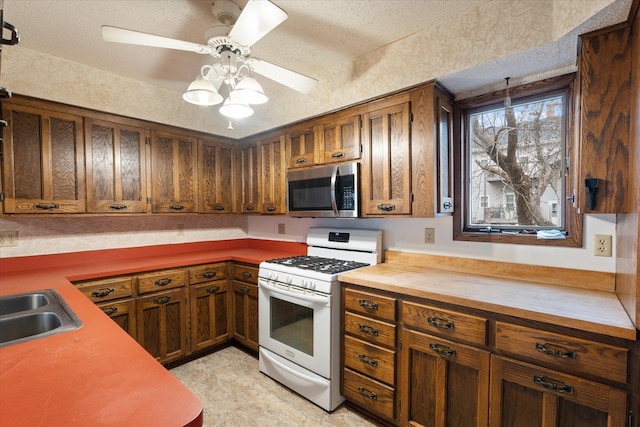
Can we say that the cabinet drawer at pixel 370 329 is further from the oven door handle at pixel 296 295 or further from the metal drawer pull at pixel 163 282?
the metal drawer pull at pixel 163 282

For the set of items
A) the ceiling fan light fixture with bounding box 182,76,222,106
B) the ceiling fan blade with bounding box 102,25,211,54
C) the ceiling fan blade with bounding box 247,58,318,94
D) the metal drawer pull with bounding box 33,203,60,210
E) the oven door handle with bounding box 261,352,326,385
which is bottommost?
the oven door handle with bounding box 261,352,326,385

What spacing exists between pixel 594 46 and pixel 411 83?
2.92 feet

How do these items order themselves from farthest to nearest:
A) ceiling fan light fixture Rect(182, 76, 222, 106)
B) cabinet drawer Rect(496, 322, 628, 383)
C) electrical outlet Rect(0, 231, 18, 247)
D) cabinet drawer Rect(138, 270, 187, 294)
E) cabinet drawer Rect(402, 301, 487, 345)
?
1. cabinet drawer Rect(138, 270, 187, 294)
2. electrical outlet Rect(0, 231, 18, 247)
3. ceiling fan light fixture Rect(182, 76, 222, 106)
4. cabinet drawer Rect(402, 301, 487, 345)
5. cabinet drawer Rect(496, 322, 628, 383)

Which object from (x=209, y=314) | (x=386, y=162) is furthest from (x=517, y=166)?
(x=209, y=314)

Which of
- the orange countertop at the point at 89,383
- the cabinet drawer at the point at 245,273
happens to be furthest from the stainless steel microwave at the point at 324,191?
the orange countertop at the point at 89,383

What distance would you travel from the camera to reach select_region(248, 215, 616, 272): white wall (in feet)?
5.45

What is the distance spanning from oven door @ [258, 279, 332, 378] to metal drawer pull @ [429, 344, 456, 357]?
669 mm

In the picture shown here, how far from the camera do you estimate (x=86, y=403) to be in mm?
708

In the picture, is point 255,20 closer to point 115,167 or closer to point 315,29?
point 315,29

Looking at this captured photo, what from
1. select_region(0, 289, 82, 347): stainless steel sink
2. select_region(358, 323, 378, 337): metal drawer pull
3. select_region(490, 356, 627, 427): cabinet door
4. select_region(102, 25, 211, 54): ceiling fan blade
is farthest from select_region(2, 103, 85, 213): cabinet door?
select_region(490, 356, 627, 427): cabinet door

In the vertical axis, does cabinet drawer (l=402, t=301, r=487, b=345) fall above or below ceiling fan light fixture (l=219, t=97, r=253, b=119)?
below

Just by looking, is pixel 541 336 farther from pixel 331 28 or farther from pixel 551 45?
pixel 331 28

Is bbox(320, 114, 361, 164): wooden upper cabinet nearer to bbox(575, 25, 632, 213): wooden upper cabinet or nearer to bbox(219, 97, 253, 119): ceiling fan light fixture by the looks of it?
bbox(219, 97, 253, 119): ceiling fan light fixture

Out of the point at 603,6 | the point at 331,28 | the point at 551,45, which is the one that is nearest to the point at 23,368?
the point at 331,28
